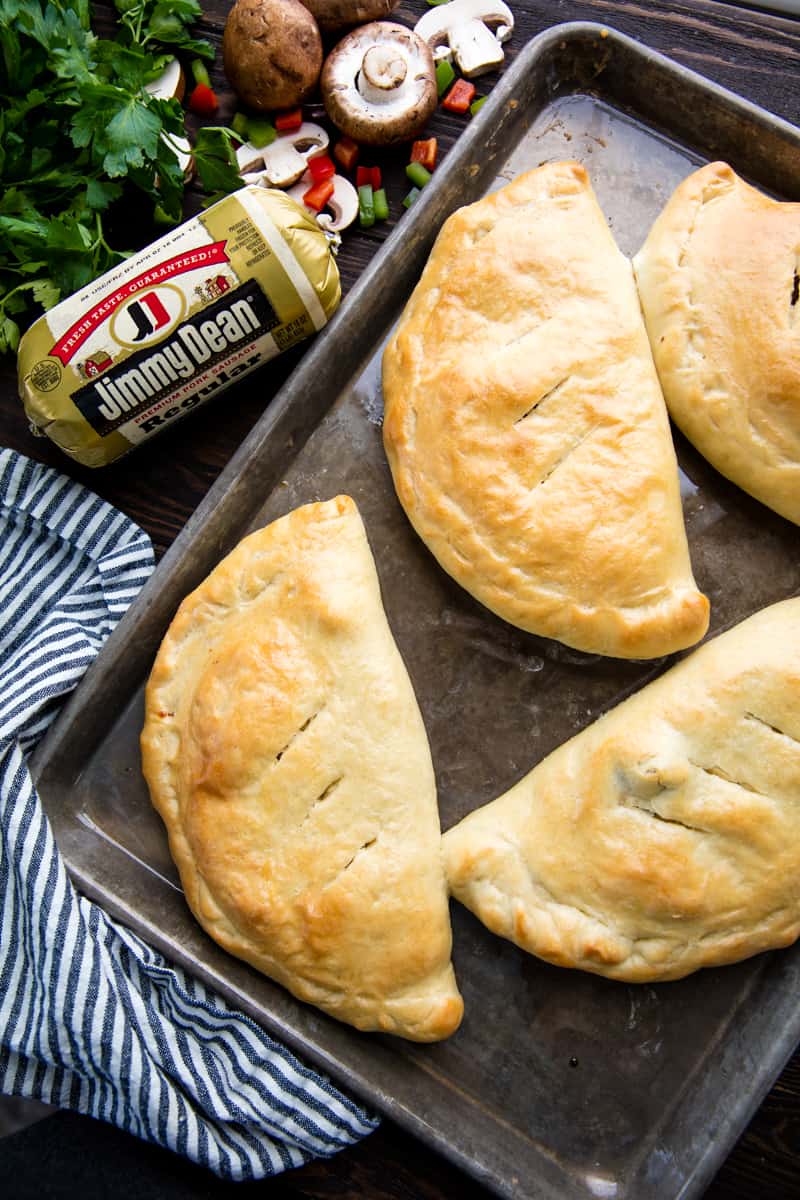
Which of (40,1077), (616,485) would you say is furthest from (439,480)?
(40,1077)

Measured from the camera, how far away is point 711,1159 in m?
2.23

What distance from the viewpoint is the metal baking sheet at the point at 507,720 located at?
7.92 feet

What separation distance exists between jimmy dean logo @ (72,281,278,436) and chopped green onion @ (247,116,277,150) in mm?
714

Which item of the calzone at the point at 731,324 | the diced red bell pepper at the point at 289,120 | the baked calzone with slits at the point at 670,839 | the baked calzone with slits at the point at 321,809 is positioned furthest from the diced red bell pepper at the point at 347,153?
the baked calzone with slits at the point at 670,839

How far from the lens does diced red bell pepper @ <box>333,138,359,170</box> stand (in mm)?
2896

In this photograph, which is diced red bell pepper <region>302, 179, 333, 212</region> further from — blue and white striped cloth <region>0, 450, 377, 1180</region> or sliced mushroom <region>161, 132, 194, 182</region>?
blue and white striped cloth <region>0, 450, 377, 1180</region>

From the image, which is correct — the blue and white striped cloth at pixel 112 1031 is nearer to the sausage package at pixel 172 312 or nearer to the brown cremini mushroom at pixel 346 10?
the sausage package at pixel 172 312

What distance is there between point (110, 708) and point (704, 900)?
160 cm

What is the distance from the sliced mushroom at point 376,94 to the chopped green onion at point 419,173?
0.09m

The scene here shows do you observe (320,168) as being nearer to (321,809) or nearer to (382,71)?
(382,71)

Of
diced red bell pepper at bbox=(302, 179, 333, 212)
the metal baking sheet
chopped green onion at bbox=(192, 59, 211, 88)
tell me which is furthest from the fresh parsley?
the metal baking sheet

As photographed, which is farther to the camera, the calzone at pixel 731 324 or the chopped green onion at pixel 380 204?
the chopped green onion at pixel 380 204

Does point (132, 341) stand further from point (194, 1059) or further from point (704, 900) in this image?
point (704, 900)

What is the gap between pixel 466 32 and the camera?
9.63 feet
